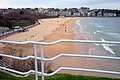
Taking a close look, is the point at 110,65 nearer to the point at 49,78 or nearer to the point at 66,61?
the point at 66,61

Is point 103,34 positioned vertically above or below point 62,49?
below

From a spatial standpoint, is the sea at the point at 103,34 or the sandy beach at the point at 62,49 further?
the sea at the point at 103,34

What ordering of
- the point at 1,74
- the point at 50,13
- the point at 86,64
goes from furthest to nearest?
1. the point at 50,13
2. the point at 86,64
3. the point at 1,74

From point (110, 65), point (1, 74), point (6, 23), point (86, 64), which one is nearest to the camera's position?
point (1, 74)

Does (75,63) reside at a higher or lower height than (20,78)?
lower

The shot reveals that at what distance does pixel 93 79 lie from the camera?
498 cm

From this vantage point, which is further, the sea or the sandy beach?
the sea

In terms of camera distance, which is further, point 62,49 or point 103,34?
point 103,34

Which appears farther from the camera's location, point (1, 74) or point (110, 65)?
point (110, 65)

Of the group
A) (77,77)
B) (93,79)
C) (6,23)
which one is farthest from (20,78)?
(6,23)

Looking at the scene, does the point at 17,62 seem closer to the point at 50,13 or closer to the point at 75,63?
the point at 75,63

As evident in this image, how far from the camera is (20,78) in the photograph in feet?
17.0

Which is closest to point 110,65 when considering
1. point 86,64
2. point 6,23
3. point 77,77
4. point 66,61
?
point 86,64

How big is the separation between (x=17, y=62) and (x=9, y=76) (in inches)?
228
